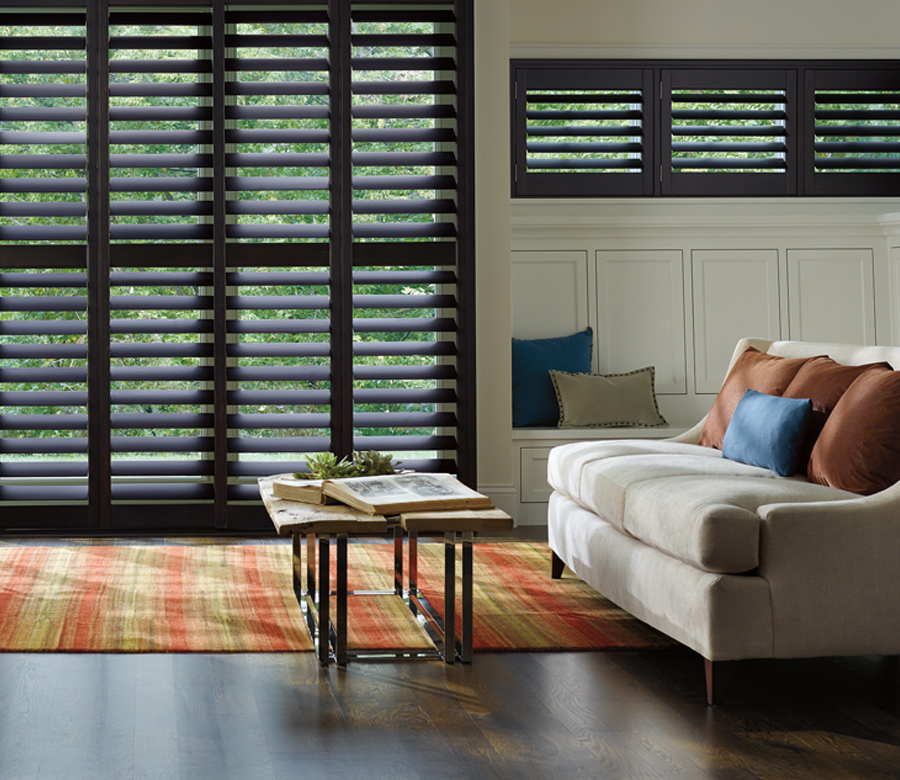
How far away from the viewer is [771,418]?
9.91 ft

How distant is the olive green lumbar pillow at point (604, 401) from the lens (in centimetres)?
514

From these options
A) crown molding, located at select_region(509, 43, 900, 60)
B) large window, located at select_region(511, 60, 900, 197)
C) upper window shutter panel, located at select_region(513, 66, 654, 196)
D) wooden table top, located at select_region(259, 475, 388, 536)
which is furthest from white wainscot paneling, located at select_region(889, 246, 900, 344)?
wooden table top, located at select_region(259, 475, 388, 536)

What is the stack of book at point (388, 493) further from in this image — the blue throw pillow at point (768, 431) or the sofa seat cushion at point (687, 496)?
the blue throw pillow at point (768, 431)

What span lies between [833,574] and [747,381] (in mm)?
1205

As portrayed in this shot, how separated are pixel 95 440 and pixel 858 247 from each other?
13.2 feet

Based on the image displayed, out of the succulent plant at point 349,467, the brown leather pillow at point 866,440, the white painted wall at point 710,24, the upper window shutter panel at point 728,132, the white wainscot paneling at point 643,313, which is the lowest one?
the succulent plant at point 349,467

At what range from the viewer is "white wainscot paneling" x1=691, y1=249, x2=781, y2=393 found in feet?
18.2

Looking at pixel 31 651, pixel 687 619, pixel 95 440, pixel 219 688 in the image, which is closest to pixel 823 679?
pixel 687 619

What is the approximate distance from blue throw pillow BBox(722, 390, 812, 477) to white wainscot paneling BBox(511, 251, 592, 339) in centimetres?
226

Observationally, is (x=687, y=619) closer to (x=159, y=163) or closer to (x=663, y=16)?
(x=159, y=163)

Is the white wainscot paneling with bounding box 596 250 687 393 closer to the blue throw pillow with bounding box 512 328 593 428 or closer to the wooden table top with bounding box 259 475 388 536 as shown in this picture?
the blue throw pillow with bounding box 512 328 593 428

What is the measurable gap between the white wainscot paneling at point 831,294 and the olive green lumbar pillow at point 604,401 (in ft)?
3.20

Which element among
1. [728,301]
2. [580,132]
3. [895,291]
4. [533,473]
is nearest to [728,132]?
[580,132]

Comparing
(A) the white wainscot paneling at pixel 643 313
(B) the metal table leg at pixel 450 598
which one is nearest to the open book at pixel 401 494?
(B) the metal table leg at pixel 450 598
